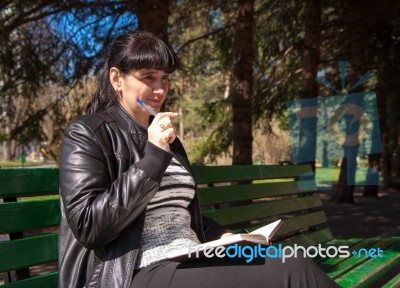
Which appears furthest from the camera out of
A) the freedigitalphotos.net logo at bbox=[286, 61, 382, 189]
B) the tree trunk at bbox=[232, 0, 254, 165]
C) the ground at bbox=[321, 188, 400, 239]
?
the freedigitalphotos.net logo at bbox=[286, 61, 382, 189]

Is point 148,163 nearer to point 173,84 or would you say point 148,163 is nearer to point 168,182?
point 168,182

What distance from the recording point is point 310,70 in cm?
900

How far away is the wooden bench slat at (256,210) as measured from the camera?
125 inches

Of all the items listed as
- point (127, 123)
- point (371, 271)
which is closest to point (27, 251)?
point (127, 123)

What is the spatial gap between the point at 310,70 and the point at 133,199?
759 centimetres

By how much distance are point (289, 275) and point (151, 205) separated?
0.58 meters

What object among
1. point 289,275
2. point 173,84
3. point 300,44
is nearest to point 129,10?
point 173,84

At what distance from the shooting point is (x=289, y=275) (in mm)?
1737

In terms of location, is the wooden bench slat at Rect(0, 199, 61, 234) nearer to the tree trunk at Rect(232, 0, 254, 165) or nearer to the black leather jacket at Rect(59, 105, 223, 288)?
the black leather jacket at Rect(59, 105, 223, 288)

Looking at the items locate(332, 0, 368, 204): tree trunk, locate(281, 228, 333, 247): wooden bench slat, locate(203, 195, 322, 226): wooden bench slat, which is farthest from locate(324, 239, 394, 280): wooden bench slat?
locate(332, 0, 368, 204): tree trunk

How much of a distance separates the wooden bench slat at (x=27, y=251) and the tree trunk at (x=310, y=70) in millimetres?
7036

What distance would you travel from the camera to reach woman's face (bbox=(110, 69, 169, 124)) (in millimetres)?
2145

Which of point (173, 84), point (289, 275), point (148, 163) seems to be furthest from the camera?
point (173, 84)

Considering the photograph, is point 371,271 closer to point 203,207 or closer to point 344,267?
point 344,267
